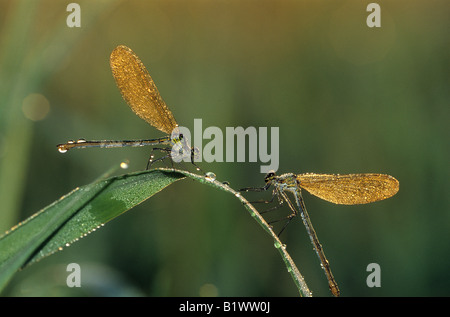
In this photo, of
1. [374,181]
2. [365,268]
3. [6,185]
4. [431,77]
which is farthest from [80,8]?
[431,77]

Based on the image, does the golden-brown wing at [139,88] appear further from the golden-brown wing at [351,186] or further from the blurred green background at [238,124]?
the golden-brown wing at [351,186]

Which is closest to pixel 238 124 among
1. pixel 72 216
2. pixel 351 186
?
pixel 351 186

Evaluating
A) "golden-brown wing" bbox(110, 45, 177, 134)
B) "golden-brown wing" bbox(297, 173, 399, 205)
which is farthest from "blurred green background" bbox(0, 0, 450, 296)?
"golden-brown wing" bbox(297, 173, 399, 205)

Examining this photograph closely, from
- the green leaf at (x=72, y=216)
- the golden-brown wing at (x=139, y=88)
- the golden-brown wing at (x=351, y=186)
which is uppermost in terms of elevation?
the golden-brown wing at (x=139, y=88)

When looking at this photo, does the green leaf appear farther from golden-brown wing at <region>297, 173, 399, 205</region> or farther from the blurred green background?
golden-brown wing at <region>297, 173, 399, 205</region>

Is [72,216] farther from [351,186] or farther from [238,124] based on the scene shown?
[238,124]

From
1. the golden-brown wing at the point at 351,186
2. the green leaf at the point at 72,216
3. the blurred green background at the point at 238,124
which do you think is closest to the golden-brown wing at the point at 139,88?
the blurred green background at the point at 238,124

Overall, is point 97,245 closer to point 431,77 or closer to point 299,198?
point 299,198
